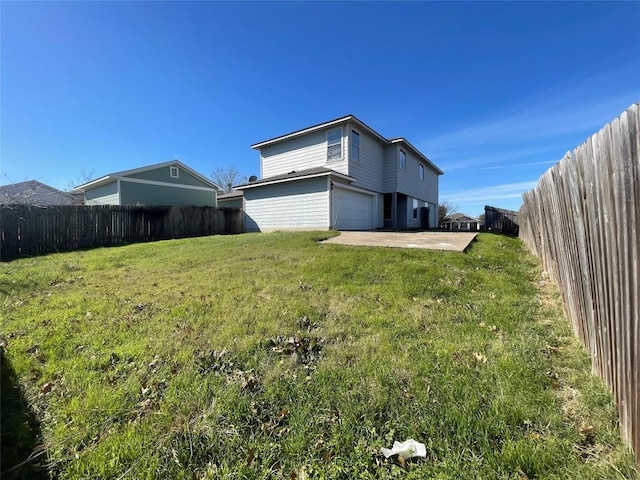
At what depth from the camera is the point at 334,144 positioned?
15031mm

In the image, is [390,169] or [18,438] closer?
[18,438]

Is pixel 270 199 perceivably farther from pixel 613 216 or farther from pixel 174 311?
pixel 613 216

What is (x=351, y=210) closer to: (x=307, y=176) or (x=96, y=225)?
(x=307, y=176)

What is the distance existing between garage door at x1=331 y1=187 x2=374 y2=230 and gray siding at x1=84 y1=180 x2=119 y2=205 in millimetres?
14201

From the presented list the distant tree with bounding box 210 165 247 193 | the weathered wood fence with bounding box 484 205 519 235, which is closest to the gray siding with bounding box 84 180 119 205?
the weathered wood fence with bounding box 484 205 519 235

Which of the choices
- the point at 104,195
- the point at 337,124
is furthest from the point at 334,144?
the point at 104,195

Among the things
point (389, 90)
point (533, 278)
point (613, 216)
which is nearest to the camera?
point (613, 216)

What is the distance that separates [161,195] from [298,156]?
10269mm

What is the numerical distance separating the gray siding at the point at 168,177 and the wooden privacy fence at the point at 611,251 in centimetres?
2115

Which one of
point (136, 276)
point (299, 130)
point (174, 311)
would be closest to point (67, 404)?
point (174, 311)

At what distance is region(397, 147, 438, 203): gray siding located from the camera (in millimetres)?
18812

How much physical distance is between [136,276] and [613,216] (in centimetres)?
742

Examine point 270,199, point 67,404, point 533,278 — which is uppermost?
point 270,199

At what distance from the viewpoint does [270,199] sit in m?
15.7
